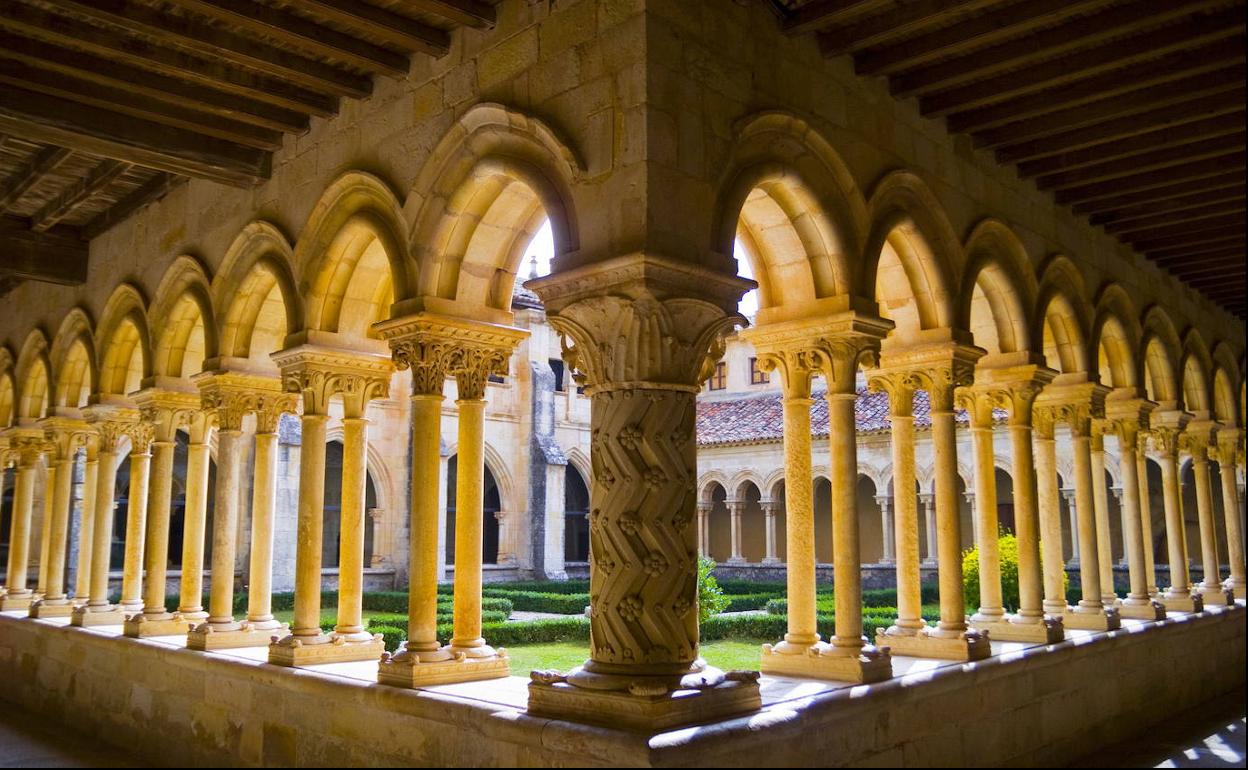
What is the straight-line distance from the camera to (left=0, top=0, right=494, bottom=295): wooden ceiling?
5211 millimetres

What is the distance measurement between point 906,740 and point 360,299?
13.4 ft

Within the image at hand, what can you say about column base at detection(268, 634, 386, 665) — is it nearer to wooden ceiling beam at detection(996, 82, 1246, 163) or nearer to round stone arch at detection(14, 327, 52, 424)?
wooden ceiling beam at detection(996, 82, 1246, 163)

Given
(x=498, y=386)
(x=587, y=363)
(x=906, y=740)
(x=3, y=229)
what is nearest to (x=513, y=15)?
(x=587, y=363)

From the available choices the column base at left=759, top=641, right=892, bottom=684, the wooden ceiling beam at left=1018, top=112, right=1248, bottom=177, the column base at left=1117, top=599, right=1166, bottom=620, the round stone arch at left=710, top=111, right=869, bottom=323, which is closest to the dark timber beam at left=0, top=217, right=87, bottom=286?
the round stone arch at left=710, top=111, right=869, bottom=323

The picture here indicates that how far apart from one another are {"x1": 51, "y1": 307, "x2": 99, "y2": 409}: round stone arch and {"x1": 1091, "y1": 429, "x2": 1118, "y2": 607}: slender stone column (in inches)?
355

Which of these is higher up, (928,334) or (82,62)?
(82,62)

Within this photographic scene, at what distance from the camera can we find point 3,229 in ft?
29.8

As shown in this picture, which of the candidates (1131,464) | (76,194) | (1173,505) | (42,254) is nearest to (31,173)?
(76,194)

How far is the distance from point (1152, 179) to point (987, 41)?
9.24 ft

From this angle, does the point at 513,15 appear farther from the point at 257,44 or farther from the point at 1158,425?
the point at 1158,425

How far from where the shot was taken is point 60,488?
10289 millimetres

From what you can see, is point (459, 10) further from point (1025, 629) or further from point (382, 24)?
point (1025, 629)

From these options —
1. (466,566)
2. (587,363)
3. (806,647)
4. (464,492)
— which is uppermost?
(587,363)

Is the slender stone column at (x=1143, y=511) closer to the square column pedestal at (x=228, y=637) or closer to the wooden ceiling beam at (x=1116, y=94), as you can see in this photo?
the wooden ceiling beam at (x=1116, y=94)
